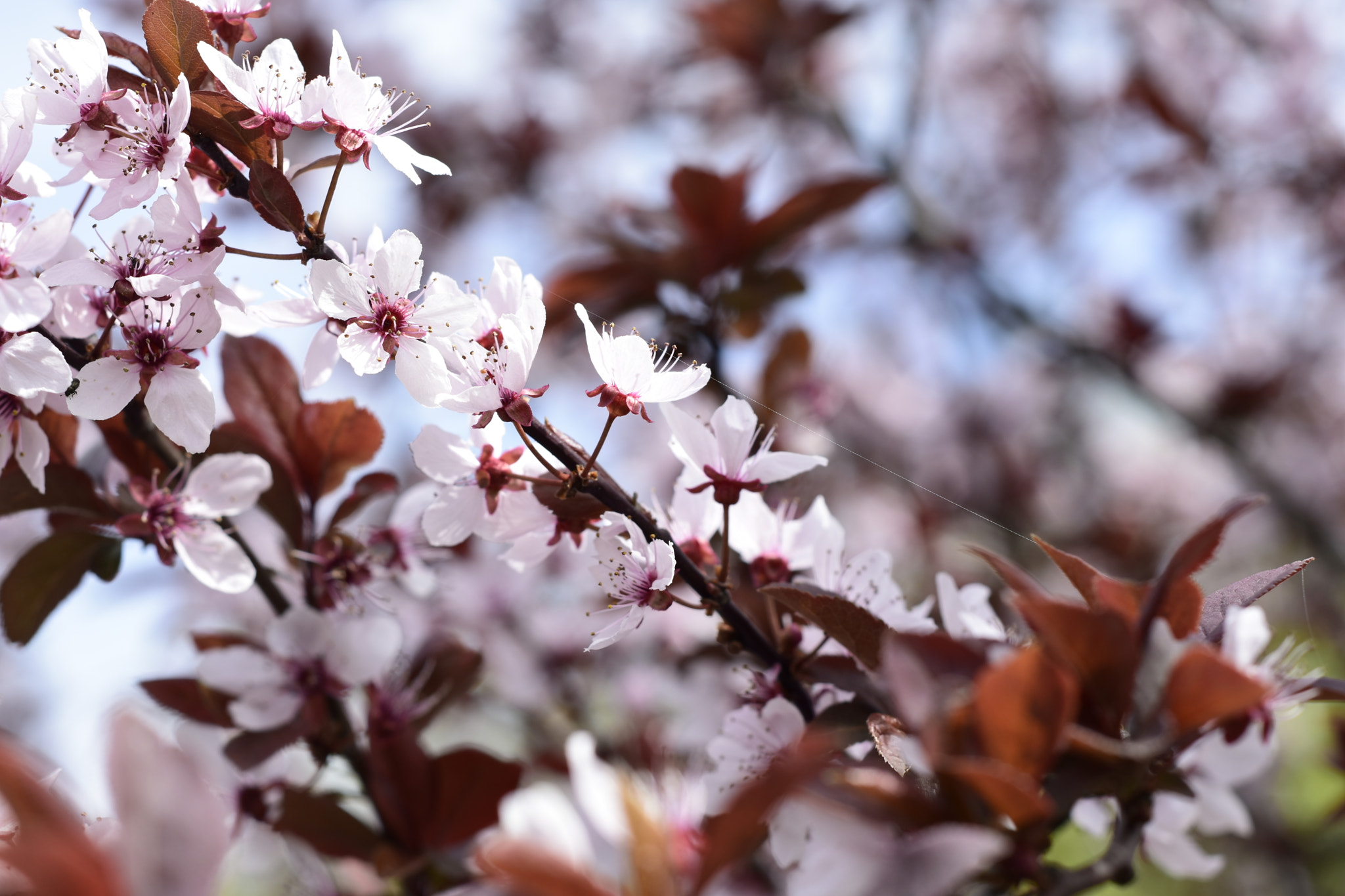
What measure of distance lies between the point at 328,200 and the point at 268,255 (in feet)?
0.25

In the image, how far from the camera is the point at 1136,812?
577 mm

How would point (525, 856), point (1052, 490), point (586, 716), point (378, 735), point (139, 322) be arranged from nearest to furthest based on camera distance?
point (525, 856)
point (139, 322)
point (378, 735)
point (586, 716)
point (1052, 490)

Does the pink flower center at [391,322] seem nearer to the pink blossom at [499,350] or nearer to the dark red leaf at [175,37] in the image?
the pink blossom at [499,350]

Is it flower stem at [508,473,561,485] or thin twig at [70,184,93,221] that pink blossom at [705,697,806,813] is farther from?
thin twig at [70,184,93,221]

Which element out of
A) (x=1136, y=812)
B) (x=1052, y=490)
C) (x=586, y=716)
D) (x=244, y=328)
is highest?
(x=244, y=328)

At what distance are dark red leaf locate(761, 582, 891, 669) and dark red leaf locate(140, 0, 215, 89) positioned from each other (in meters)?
0.55

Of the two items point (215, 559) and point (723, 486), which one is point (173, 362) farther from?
point (723, 486)

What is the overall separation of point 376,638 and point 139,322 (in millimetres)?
324

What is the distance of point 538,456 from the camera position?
0.67m

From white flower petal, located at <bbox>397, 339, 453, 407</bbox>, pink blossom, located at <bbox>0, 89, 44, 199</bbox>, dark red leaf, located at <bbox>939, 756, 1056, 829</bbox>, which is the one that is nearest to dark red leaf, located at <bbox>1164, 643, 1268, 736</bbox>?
dark red leaf, located at <bbox>939, 756, 1056, 829</bbox>

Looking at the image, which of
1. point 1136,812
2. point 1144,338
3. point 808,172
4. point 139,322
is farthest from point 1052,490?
point 139,322

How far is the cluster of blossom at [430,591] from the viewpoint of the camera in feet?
1.60

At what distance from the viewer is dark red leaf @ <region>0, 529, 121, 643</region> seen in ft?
2.68

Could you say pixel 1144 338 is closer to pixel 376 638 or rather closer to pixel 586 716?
pixel 586 716
